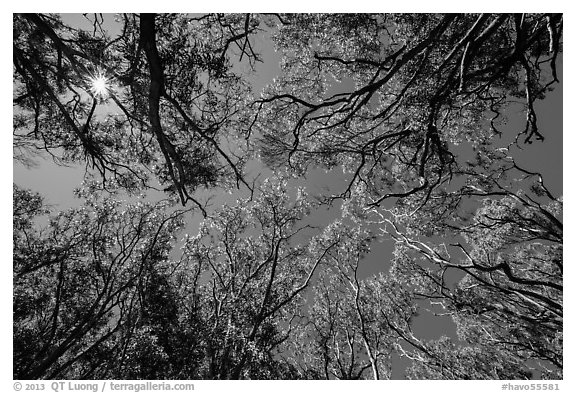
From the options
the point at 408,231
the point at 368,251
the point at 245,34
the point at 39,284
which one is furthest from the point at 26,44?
the point at 368,251

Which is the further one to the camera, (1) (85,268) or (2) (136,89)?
(1) (85,268)

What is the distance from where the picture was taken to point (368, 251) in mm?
9977

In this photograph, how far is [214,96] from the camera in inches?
204

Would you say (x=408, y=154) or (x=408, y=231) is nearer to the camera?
(x=408, y=154)

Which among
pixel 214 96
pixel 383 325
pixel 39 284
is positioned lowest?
pixel 383 325

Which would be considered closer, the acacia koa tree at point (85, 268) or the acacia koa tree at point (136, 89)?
the acacia koa tree at point (136, 89)

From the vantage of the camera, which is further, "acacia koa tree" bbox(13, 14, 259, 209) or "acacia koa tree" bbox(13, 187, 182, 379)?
"acacia koa tree" bbox(13, 187, 182, 379)

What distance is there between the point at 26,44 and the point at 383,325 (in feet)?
38.9

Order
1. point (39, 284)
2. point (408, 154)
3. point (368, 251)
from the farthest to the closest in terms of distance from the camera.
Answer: point (368, 251) → point (39, 284) → point (408, 154)

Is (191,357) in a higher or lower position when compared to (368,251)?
lower

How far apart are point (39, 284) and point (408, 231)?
10.8 meters

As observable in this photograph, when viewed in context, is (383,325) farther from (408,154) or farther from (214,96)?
(214,96)
